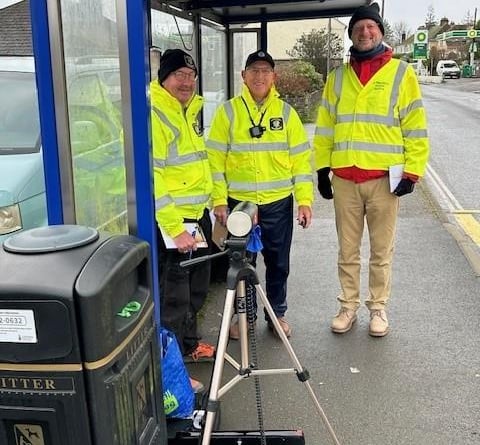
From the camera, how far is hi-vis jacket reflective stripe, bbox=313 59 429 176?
3.49m

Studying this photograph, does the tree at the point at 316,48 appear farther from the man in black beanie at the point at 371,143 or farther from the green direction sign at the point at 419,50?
the green direction sign at the point at 419,50

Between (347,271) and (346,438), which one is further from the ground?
(347,271)

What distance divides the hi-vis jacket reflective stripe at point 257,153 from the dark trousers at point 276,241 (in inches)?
2.5

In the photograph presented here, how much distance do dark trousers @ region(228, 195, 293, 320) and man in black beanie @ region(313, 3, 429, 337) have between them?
16.0 inches

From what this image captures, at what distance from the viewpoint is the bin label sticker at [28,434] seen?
1.68 m

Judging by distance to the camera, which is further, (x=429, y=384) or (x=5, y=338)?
(x=429, y=384)

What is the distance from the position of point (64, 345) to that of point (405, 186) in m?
2.46

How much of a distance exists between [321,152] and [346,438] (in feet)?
5.74

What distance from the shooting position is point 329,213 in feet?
23.9

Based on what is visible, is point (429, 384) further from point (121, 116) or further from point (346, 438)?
point (121, 116)

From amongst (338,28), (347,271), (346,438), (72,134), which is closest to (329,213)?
(347,271)

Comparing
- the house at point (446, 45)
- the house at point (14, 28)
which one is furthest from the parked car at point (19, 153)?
the house at point (446, 45)

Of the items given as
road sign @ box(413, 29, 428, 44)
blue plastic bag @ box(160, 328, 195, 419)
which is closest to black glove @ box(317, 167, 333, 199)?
blue plastic bag @ box(160, 328, 195, 419)

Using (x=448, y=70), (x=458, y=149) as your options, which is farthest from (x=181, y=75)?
(x=448, y=70)
